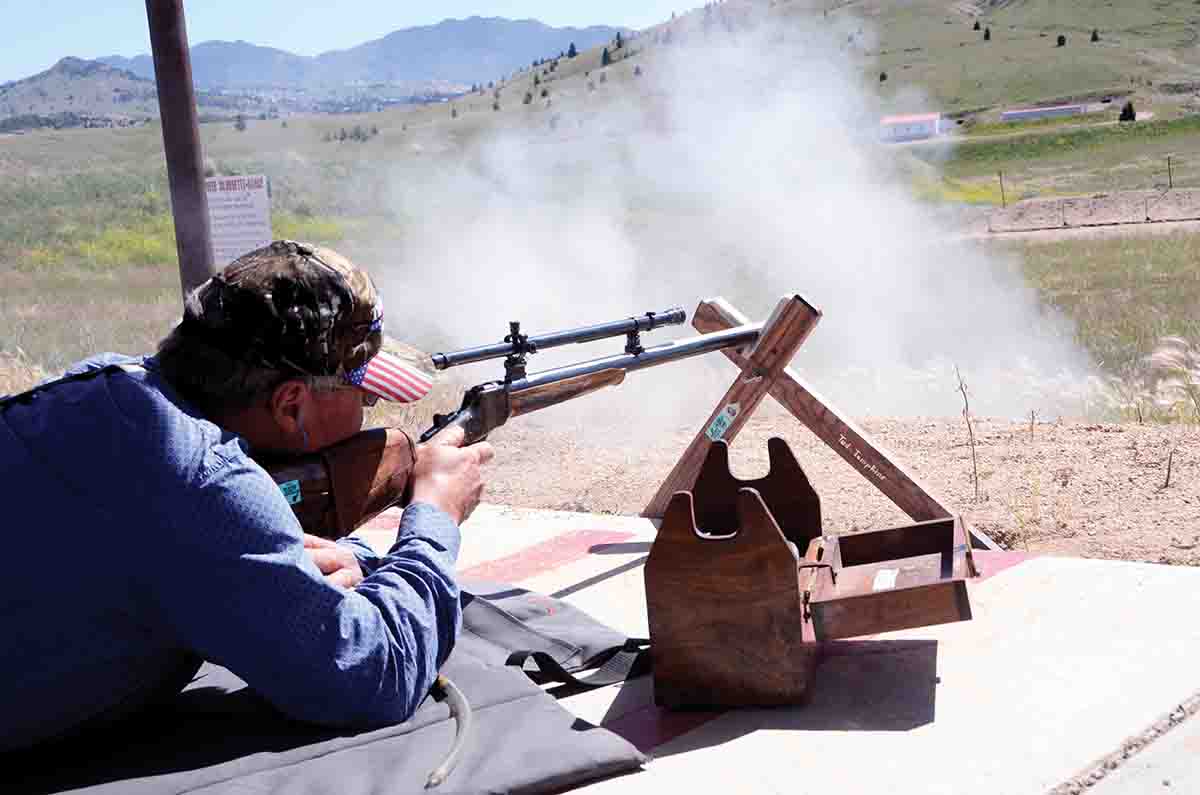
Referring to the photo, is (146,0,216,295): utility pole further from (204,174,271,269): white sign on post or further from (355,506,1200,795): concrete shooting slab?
(355,506,1200,795): concrete shooting slab

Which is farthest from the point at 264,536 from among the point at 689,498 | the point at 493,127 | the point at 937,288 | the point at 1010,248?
the point at 493,127

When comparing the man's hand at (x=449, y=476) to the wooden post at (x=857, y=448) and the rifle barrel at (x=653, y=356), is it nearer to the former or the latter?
the rifle barrel at (x=653, y=356)

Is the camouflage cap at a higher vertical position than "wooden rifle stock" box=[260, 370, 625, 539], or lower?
higher

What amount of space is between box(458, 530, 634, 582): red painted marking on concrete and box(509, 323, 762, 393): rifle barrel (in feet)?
2.47

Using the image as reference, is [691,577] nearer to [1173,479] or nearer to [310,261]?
[310,261]

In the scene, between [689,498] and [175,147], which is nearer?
[689,498]

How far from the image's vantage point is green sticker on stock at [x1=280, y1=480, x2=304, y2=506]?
8.22 ft

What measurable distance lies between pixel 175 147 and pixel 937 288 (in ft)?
44.3

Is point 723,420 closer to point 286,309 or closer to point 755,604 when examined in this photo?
point 755,604

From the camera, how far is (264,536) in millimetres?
2146

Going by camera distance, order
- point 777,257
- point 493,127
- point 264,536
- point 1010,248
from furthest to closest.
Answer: point 493,127, point 1010,248, point 777,257, point 264,536

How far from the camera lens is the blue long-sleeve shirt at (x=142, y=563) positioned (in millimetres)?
2111

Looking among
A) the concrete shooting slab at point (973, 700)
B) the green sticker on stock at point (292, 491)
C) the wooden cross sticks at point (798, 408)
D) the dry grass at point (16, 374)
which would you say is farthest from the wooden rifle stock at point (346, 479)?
the dry grass at point (16, 374)

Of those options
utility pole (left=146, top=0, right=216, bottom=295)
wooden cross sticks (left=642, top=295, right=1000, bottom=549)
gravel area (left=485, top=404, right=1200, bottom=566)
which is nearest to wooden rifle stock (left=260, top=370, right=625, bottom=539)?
wooden cross sticks (left=642, top=295, right=1000, bottom=549)
